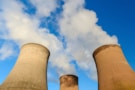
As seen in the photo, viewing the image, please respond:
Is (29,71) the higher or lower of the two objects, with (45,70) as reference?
lower

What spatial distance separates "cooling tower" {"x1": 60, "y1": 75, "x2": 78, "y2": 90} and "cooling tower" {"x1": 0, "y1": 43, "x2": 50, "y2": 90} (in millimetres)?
6277

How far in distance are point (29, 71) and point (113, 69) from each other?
156 inches

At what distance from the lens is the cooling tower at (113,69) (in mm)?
9477

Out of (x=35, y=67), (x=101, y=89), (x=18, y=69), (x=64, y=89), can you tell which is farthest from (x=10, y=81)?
(x=64, y=89)

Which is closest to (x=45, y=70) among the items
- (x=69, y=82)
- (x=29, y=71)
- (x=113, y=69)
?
(x=29, y=71)

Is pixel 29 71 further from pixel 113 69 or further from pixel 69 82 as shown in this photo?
pixel 69 82

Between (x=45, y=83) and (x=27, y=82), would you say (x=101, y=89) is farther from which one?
(x=27, y=82)

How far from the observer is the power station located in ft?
31.6

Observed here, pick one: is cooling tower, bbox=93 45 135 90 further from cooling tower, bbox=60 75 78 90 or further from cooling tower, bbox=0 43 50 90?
cooling tower, bbox=60 75 78 90

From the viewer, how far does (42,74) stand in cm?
1059

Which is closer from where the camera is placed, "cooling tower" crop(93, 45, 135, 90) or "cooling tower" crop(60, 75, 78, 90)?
"cooling tower" crop(93, 45, 135, 90)

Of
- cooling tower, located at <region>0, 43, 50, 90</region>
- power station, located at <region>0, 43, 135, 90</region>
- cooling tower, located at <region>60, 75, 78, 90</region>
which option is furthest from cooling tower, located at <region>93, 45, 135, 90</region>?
cooling tower, located at <region>60, 75, 78, 90</region>

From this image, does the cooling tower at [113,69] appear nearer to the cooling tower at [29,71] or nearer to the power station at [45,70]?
the power station at [45,70]

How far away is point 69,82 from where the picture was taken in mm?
17609
